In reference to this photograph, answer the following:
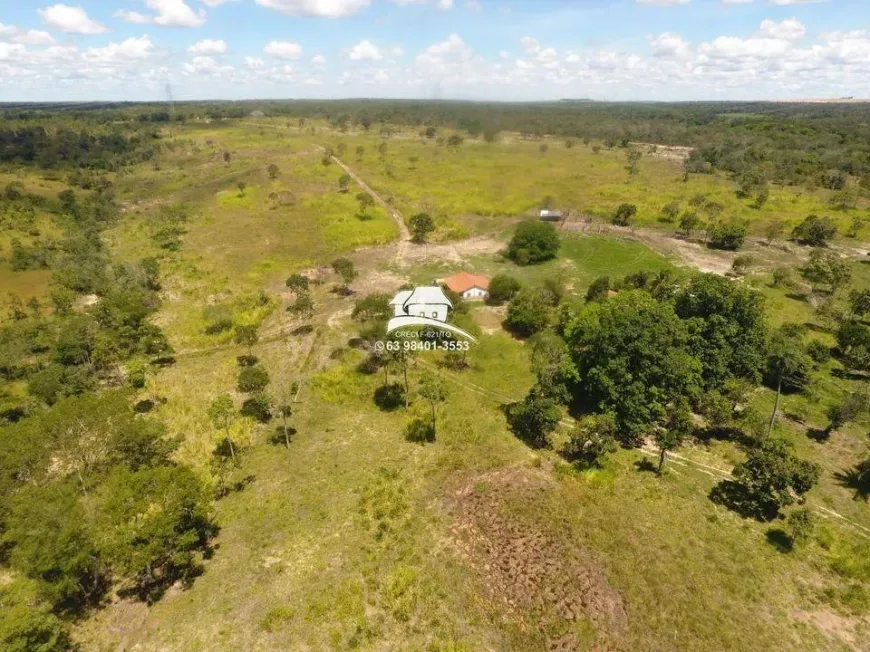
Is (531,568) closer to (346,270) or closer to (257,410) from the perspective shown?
(257,410)

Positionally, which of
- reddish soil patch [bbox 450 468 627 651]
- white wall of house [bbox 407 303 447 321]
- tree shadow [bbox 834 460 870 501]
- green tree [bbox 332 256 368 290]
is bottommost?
tree shadow [bbox 834 460 870 501]

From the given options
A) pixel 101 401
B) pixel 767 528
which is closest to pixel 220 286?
pixel 101 401

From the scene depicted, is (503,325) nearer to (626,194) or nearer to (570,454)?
(570,454)

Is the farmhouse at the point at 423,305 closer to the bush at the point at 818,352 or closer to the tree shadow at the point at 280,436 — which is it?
the tree shadow at the point at 280,436

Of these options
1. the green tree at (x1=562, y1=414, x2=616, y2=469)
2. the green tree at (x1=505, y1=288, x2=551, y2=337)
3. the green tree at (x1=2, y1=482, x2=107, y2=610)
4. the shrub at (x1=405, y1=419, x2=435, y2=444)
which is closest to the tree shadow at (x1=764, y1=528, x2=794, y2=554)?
the green tree at (x1=562, y1=414, x2=616, y2=469)

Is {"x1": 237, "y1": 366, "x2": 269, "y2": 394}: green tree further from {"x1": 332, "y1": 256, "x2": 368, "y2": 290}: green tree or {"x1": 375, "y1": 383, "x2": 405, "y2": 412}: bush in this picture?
{"x1": 332, "y1": 256, "x2": 368, "y2": 290}: green tree

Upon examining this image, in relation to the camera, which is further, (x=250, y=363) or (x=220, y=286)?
(x=220, y=286)
